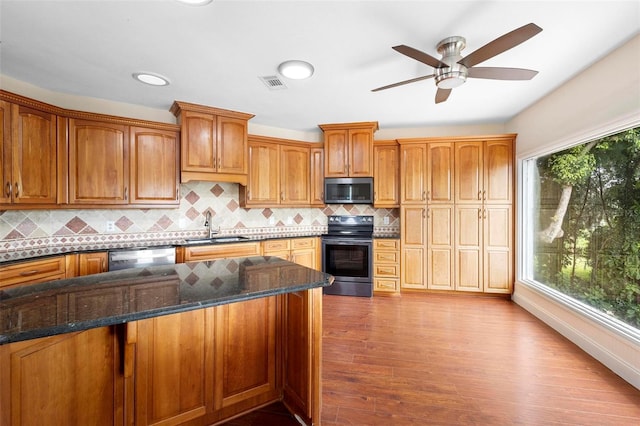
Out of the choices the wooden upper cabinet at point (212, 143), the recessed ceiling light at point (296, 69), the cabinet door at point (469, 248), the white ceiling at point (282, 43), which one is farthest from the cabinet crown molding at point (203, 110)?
the cabinet door at point (469, 248)

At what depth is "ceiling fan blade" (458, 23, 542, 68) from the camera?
1500mm

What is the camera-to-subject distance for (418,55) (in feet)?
5.98

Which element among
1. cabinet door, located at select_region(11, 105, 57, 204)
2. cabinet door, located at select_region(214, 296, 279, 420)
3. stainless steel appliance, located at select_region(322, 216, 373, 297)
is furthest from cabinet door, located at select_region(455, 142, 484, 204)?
cabinet door, located at select_region(11, 105, 57, 204)

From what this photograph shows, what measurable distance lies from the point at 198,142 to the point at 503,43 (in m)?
3.06

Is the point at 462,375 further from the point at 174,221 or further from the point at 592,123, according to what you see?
the point at 174,221

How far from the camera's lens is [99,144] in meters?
2.93

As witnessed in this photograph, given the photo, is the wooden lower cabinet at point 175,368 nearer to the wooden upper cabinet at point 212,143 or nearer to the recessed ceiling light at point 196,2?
the recessed ceiling light at point 196,2

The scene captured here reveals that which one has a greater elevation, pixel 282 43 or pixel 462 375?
pixel 282 43

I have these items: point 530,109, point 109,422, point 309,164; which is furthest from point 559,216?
point 109,422

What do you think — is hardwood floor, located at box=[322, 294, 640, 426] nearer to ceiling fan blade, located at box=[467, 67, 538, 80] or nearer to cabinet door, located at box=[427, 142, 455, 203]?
cabinet door, located at box=[427, 142, 455, 203]

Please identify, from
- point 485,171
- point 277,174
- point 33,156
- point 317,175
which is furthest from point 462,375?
point 33,156

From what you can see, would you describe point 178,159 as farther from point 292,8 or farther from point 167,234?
point 292,8

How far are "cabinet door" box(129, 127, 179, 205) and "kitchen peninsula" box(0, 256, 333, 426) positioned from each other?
183 centimetres

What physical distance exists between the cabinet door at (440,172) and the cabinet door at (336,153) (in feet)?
3.91
